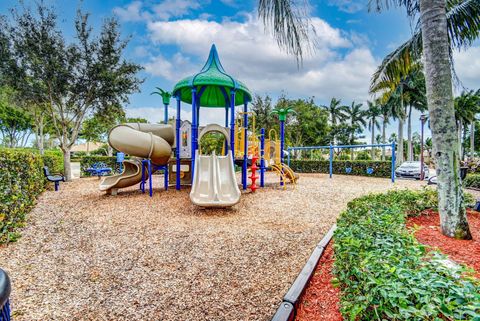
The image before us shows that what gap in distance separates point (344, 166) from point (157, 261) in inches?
698

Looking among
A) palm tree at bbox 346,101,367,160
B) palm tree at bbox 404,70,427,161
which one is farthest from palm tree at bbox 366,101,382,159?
palm tree at bbox 404,70,427,161

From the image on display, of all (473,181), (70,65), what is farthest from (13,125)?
(473,181)

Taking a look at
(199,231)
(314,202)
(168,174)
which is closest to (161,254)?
(199,231)

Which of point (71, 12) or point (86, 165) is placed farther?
point (86, 165)

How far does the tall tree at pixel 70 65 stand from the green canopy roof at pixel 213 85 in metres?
4.48

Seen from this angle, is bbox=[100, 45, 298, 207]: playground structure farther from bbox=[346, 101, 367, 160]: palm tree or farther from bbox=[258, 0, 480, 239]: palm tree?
bbox=[346, 101, 367, 160]: palm tree

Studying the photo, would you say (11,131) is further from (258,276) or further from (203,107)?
(258,276)

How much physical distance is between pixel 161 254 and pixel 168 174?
7365 millimetres

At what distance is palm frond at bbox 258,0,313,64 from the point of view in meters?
3.89

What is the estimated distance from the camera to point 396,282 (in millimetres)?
1588

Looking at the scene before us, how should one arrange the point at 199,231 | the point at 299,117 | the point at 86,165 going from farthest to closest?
the point at 299,117 < the point at 86,165 < the point at 199,231

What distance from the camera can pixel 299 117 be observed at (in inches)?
1220

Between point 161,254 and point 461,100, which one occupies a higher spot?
point 461,100

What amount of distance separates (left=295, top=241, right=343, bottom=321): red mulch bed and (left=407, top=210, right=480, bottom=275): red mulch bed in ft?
4.62
